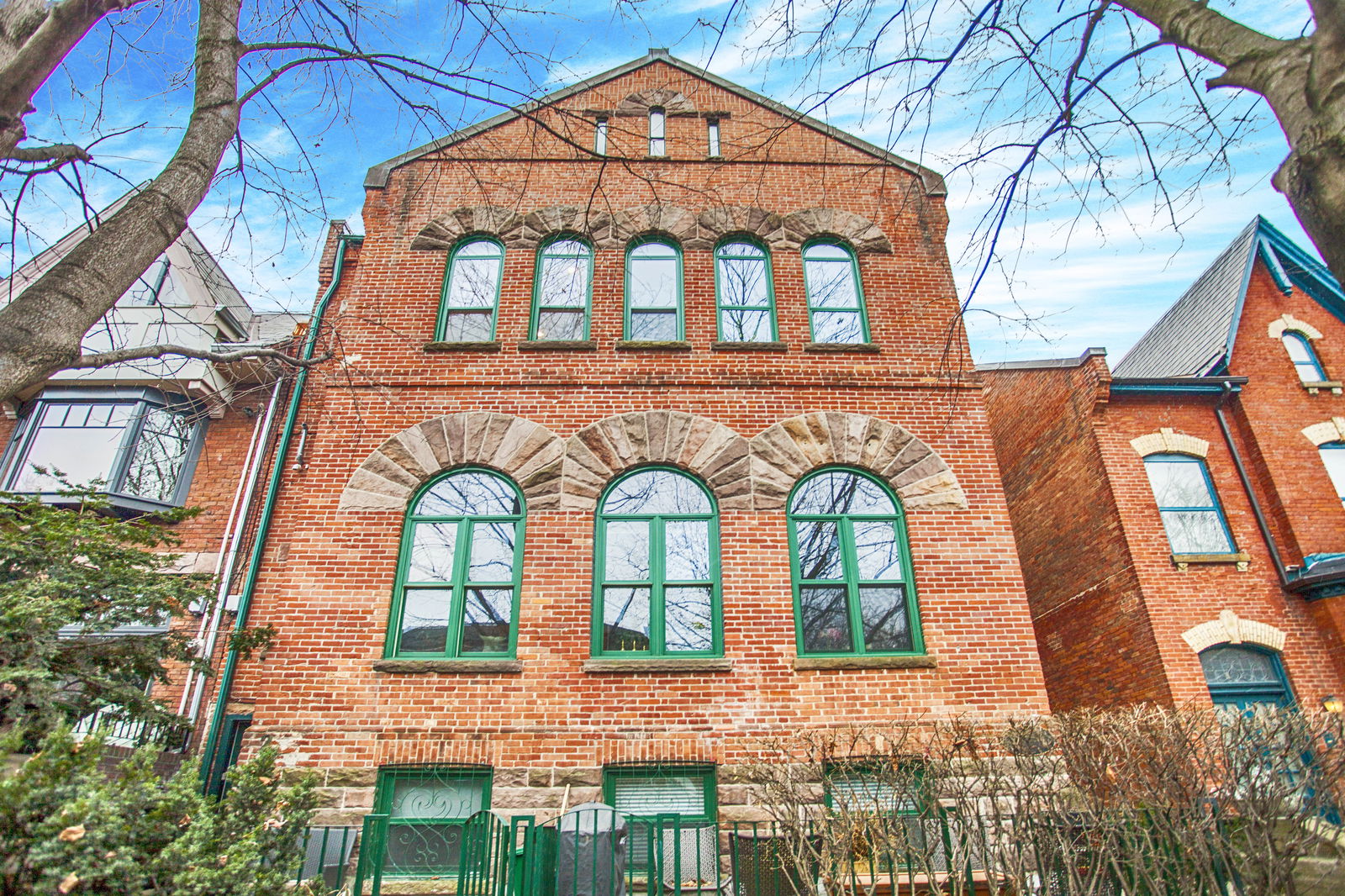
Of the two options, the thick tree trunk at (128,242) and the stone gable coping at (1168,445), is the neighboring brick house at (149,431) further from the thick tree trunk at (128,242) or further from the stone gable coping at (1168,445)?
the stone gable coping at (1168,445)

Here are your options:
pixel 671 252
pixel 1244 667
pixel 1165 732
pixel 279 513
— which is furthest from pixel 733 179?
pixel 1244 667

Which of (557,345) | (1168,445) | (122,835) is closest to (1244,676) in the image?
(1168,445)

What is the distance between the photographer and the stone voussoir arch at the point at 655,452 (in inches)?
350

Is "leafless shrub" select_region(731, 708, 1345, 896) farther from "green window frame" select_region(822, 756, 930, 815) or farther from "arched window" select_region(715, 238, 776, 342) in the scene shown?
"arched window" select_region(715, 238, 776, 342)

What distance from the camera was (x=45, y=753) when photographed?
3.93m


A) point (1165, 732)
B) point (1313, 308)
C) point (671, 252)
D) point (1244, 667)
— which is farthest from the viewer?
point (1313, 308)

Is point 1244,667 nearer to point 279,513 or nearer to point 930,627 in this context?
point 930,627

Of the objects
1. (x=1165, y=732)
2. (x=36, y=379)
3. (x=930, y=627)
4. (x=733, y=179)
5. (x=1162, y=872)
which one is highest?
(x=733, y=179)

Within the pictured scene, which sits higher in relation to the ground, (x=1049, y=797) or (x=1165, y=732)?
(x=1165, y=732)

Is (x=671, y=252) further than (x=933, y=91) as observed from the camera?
Yes

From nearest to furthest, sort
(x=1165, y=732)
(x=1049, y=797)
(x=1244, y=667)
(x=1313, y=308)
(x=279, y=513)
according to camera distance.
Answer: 1. (x=1049, y=797)
2. (x=1165, y=732)
3. (x=279, y=513)
4. (x=1244, y=667)
5. (x=1313, y=308)

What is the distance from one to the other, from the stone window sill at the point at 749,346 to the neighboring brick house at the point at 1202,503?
21.5ft

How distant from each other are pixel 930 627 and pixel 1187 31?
5983 millimetres

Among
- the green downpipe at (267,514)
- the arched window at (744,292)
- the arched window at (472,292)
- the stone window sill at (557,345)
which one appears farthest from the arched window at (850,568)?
the green downpipe at (267,514)
